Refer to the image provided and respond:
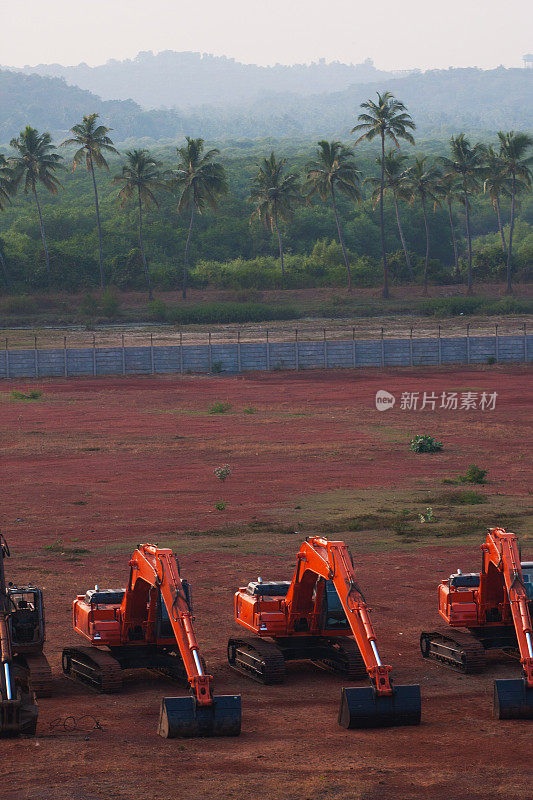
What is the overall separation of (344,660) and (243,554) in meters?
8.35

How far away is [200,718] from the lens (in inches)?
498

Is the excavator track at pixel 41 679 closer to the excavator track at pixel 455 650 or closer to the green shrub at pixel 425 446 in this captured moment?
the excavator track at pixel 455 650

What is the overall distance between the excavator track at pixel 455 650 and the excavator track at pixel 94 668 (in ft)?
15.9

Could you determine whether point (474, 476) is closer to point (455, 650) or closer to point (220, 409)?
point (455, 650)

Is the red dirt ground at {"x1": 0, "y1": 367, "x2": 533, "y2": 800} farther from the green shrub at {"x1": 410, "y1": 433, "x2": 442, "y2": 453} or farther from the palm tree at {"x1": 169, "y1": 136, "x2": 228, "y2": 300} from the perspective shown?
the palm tree at {"x1": 169, "y1": 136, "x2": 228, "y2": 300}

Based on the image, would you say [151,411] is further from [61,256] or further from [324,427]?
[61,256]

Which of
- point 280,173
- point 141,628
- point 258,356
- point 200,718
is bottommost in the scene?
point 258,356

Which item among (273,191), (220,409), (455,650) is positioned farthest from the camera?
(273,191)

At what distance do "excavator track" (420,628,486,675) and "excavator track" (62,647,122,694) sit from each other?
4.84 metres

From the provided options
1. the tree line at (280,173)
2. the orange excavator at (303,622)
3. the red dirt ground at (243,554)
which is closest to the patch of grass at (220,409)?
the red dirt ground at (243,554)

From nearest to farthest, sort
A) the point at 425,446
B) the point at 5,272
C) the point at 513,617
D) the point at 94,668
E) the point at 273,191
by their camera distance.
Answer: the point at 513,617
the point at 94,668
the point at 425,446
the point at 273,191
the point at 5,272

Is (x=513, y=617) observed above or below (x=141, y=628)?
above

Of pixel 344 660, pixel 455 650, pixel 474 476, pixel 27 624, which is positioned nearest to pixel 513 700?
pixel 455 650

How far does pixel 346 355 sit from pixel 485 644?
56068 millimetres
